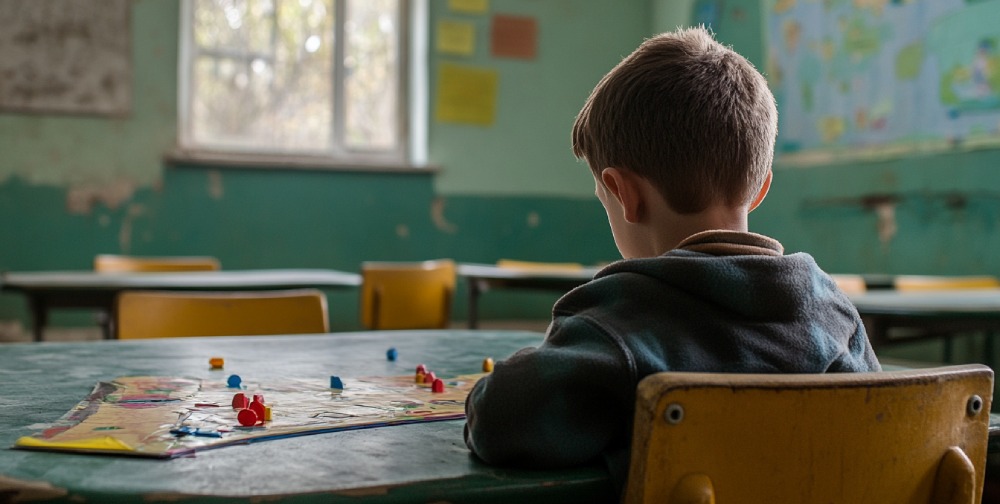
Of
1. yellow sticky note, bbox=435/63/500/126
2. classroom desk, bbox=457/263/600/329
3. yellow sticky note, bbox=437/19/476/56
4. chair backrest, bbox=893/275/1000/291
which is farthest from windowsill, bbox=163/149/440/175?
chair backrest, bbox=893/275/1000/291

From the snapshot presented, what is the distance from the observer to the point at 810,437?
70 cm

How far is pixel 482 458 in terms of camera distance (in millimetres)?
738

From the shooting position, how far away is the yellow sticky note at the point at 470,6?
5.63 m

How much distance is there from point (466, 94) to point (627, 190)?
490 centimetres

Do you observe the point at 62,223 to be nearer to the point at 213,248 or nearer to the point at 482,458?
the point at 213,248

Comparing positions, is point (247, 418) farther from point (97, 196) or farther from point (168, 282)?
point (97, 196)

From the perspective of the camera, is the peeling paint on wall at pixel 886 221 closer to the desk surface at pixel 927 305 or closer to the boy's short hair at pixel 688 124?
the desk surface at pixel 927 305

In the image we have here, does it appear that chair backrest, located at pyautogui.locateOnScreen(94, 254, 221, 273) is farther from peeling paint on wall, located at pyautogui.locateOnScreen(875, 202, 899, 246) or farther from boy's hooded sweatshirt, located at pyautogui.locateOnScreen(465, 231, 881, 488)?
boy's hooded sweatshirt, located at pyautogui.locateOnScreen(465, 231, 881, 488)

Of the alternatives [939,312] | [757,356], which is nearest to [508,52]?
[939,312]

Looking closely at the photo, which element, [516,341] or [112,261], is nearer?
[516,341]

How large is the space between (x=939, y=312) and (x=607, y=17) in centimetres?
441

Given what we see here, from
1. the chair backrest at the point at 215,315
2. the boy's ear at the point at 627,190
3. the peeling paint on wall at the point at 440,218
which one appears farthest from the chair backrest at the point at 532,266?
the boy's ear at the point at 627,190

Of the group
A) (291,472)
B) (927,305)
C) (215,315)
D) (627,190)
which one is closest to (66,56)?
(215,315)

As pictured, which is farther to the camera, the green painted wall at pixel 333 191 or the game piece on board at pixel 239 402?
the green painted wall at pixel 333 191
